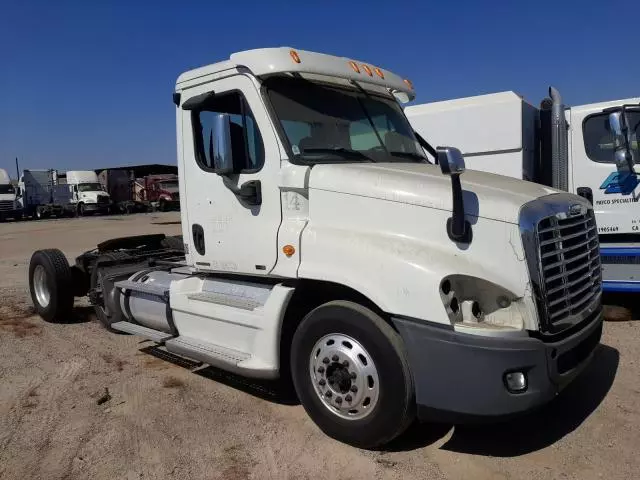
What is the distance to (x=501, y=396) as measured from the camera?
332cm

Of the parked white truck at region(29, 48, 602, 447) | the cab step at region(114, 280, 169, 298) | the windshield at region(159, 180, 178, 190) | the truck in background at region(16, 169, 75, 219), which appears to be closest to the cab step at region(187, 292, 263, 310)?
the parked white truck at region(29, 48, 602, 447)

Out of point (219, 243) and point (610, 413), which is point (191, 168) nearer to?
point (219, 243)

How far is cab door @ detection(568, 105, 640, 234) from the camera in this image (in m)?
7.31

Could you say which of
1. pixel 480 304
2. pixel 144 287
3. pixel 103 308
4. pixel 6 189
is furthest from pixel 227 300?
pixel 6 189

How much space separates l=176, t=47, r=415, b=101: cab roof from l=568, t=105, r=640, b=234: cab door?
380 cm

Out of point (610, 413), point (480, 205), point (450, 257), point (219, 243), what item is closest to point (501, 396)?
point (450, 257)

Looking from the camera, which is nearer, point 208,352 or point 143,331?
point 208,352

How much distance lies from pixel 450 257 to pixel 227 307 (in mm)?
2068

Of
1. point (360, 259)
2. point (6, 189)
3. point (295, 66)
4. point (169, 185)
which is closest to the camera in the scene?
point (360, 259)

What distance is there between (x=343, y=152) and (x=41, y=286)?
18.5 feet

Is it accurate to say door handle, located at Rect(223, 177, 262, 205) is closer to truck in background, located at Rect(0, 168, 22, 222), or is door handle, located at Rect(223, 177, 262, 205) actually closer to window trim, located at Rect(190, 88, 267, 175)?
window trim, located at Rect(190, 88, 267, 175)

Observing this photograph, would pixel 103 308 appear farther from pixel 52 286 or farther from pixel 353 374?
pixel 353 374

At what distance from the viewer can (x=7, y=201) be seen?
37094mm

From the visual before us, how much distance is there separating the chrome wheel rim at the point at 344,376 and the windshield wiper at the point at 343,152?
1427mm
